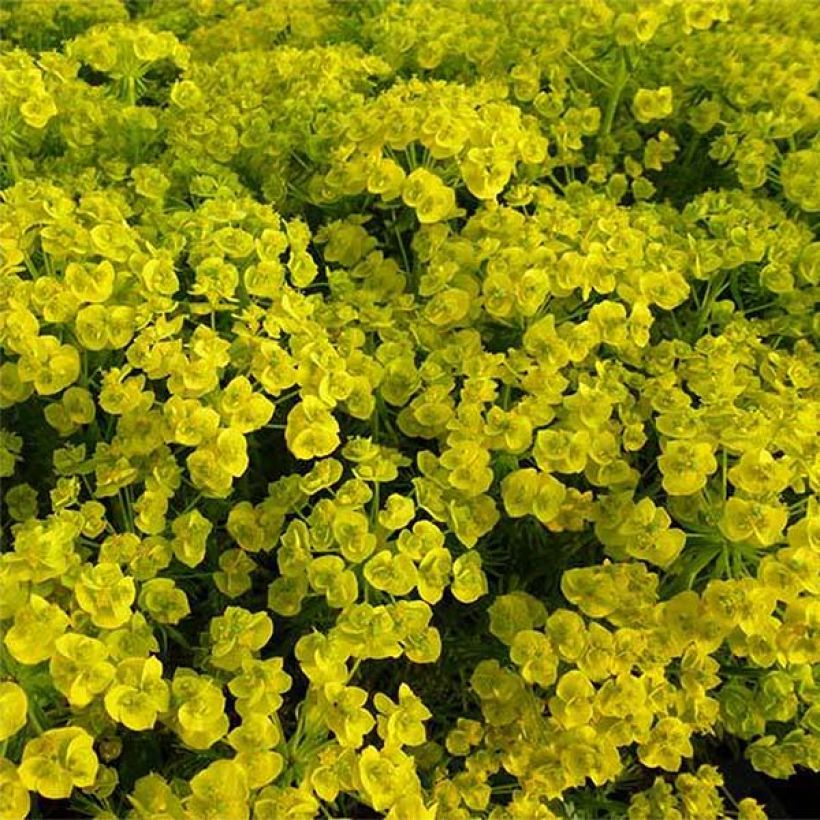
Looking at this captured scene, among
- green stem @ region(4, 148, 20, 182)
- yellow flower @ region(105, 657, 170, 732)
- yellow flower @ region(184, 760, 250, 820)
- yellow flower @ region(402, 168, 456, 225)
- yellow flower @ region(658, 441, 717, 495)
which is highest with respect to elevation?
yellow flower @ region(402, 168, 456, 225)

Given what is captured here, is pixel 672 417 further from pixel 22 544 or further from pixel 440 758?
pixel 22 544

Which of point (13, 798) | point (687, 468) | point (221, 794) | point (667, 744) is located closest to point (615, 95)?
point (687, 468)

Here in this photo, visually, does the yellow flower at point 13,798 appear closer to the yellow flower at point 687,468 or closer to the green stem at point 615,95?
the yellow flower at point 687,468

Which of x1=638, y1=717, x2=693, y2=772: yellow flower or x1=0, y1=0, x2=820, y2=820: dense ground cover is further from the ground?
x1=0, y1=0, x2=820, y2=820: dense ground cover

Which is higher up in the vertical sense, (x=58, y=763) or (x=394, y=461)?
(x=394, y=461)

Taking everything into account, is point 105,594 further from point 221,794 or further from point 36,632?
point 221,794

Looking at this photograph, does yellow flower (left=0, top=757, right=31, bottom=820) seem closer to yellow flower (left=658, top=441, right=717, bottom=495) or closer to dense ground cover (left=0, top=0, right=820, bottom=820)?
dense ground cover (left=0, top=0, right=820, bottom=820)

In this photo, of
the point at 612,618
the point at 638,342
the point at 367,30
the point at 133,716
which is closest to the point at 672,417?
the point at 638,342

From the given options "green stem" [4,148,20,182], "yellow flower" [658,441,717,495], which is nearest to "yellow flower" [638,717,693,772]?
"yellow flower" [658,441,717,495]

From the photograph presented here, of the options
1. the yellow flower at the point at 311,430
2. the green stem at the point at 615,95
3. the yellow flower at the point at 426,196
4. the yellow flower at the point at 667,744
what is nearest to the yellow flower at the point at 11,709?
the yellow flower at the point at 311,430
